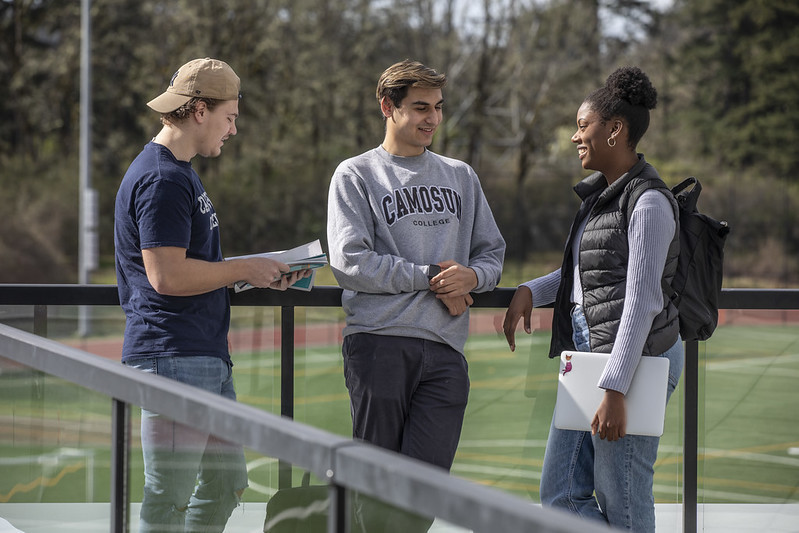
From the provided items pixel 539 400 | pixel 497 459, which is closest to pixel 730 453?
pixel 539 400

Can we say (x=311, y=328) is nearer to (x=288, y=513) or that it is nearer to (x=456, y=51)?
(x=288, y=513)

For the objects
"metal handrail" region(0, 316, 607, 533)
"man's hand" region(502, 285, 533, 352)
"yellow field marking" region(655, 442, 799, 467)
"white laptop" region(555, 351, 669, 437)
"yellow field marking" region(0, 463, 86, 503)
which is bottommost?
"yellow field marking" region(655, 442, 799, 467)

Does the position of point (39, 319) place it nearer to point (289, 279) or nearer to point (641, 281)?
point (289, 279)

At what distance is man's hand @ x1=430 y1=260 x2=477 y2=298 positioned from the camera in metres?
3.44

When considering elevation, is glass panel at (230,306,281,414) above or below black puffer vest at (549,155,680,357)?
below

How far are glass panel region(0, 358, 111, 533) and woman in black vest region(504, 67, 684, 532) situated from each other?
1511 millimetres

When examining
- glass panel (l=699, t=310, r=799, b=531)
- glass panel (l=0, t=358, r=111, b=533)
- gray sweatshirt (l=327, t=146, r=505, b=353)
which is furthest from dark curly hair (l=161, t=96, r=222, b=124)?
glass panel (l=699, t=310, r=799, b=531)

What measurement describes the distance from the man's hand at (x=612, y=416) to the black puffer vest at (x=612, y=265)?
0.58ft

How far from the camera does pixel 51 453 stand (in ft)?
10.5

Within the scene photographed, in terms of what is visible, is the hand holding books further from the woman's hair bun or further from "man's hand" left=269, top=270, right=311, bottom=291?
the woman's hair bun

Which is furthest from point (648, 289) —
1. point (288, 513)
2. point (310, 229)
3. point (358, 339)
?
point (310, 229)

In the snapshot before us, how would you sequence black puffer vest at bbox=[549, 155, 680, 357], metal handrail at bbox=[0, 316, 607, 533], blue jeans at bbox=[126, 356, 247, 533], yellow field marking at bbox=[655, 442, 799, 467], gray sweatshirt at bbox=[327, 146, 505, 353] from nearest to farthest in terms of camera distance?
metal handrail at bbox=[0, 316, 607, 533] → blue jeans at bbox=[126, 356, 247, 533] → black puffer vest at bbox=[549, 155, 680, 357] → gray sweatshirt at bbox=[327, 146, 505, 353] → yellow field marking at bbox=[655, 442, 799, 467]

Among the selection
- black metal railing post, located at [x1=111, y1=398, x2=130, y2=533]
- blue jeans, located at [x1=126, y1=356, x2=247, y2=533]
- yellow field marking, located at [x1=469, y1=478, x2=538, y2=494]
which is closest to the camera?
blue jeans, located at [x1=126, y1=356, x2=247, y2=533]

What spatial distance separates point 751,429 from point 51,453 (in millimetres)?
2773
